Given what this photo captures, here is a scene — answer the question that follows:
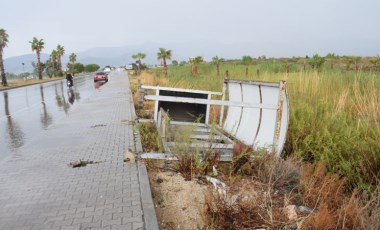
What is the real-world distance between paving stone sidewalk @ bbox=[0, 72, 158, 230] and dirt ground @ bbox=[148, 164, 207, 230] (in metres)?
0.17

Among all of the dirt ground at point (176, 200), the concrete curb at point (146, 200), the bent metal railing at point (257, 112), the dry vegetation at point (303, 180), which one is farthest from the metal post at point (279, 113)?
the concrete curb at point (146, 200)

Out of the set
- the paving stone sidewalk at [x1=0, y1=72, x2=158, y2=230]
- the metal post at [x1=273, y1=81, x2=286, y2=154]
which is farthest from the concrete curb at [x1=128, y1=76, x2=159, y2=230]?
the metal post at [x1=273, y1=81, x2=286, y2=154]

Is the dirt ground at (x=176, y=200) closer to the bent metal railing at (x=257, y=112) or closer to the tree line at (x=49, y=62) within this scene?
the bent metal railing at (x=257, y=112)

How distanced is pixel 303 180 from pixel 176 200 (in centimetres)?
179

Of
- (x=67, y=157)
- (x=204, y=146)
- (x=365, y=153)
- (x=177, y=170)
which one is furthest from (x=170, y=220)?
(x=67, y=157)

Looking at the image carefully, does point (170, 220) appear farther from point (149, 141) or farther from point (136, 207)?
point (149, 141)

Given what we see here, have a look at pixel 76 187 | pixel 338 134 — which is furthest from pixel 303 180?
pixel 76 187

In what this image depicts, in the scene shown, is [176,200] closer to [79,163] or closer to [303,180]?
[303,180]

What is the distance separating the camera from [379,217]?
11.7 ft

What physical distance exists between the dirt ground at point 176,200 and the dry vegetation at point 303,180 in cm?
3

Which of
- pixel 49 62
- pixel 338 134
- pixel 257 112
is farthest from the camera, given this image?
pixel 49 62

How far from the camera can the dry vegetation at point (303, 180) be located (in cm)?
371

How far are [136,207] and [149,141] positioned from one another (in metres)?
3.68

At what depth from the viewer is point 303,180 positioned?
471 centimetres
